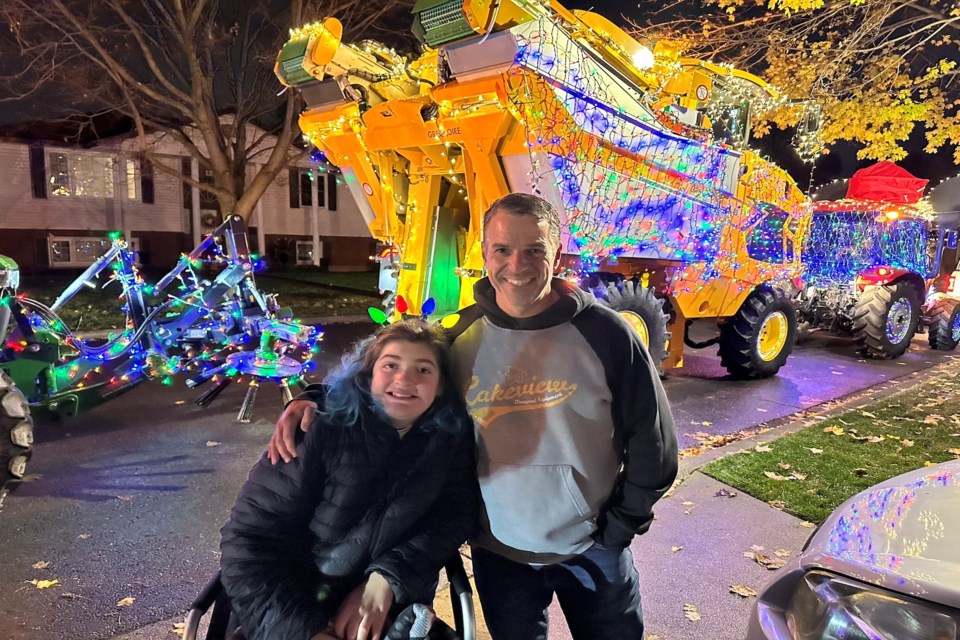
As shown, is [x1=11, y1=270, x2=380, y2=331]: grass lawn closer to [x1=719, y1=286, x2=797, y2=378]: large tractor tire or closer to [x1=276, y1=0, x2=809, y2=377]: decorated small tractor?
[x1=276, y1=0, x2=809, y2=377]: decorated small tractor

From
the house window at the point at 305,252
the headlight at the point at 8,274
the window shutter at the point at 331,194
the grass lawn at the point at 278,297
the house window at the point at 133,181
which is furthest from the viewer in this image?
the window shutter at the point at 331,194

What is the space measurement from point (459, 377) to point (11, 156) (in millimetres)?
25596

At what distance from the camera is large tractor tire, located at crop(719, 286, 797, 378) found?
25.5ft

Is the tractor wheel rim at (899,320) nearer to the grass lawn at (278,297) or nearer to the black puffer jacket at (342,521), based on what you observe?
the grass lawn at (278,297)

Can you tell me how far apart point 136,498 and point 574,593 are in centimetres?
341

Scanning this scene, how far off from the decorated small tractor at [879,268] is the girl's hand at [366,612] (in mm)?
9820

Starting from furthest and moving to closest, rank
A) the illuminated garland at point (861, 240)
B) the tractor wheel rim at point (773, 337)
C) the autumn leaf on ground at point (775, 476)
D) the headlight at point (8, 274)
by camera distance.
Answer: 1. the illuminated garland at point (861, 240)
2. the tractor wheel rim at point (773, 337)
3. the autumn leaf on ground at point (775, 476)
4. the headlight at point (8, 274)

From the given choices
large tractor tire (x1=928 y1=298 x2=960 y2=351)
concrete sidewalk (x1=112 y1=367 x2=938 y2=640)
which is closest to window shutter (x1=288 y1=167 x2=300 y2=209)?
large tractor tire (x1=928 y1=298 x2=960 y2=351)

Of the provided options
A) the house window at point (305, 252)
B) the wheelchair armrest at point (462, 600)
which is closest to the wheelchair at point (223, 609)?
the wheelchair armrest at point (462, 600)

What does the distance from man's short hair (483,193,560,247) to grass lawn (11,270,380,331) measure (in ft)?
27.7

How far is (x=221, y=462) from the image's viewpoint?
4.83 m

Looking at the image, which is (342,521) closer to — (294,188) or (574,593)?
(574,593)

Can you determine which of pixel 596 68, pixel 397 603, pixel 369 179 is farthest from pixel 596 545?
pixel 369 179

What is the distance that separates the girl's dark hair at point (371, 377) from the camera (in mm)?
1846
